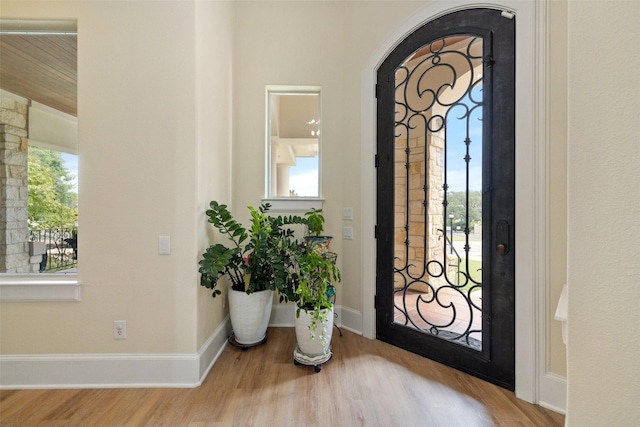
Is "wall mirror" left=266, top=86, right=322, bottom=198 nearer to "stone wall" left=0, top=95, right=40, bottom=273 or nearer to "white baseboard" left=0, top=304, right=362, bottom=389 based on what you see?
"white baseboard" left=0, top=304, right=362, bottom=389

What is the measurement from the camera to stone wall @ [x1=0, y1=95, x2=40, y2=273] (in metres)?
1.76

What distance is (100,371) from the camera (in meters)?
1.68

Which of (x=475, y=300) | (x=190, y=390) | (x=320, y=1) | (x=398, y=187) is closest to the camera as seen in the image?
(x=190, y=390)

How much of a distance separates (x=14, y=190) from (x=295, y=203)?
6.66 ft

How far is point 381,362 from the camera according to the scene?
1.96 metres

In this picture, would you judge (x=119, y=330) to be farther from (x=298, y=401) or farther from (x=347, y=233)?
(x=347, y=233)

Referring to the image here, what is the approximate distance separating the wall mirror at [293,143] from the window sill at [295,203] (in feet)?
0.26

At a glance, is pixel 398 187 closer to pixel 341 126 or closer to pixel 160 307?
pixel 341 126

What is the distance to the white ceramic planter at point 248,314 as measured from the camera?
2.06 metres

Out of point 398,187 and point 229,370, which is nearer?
point 229,370

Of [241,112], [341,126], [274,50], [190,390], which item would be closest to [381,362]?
[190,390]

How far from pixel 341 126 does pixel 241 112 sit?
3.32 ft

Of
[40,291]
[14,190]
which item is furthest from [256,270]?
[14,190]

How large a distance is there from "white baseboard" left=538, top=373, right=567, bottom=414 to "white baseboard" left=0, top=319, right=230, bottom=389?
2118 mm
